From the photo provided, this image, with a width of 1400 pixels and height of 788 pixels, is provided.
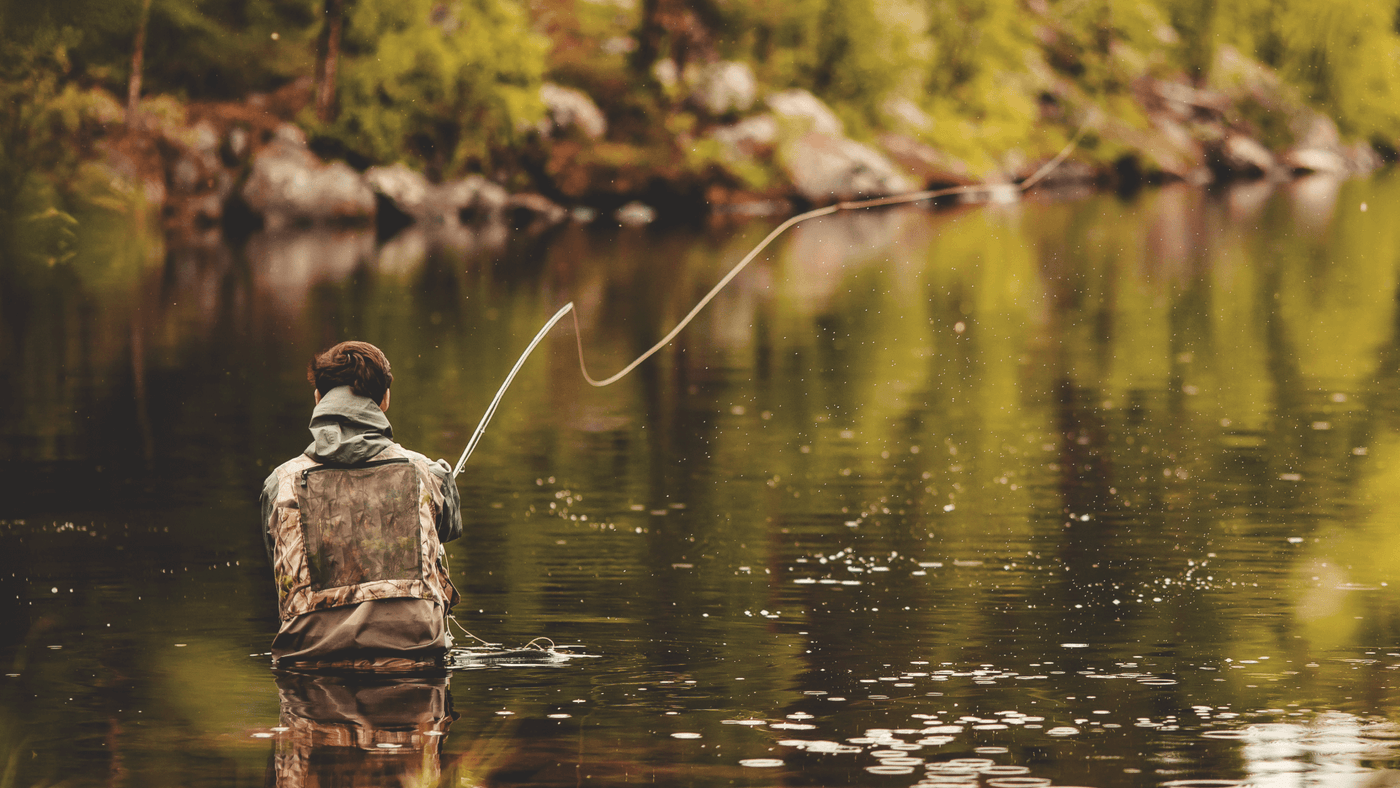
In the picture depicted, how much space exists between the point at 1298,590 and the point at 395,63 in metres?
43.5

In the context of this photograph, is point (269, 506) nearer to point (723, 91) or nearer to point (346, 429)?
point (346, 429)

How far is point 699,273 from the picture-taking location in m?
34.2

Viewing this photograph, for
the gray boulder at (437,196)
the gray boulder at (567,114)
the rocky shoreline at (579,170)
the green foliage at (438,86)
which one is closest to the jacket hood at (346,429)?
the rocky shoreline at (579,170)

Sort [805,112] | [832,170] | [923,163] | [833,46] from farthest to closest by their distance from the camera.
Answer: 1. [833,46]
2. [923,163]
3. [805,112]
4. [832,170]

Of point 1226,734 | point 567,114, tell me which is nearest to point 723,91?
point 567,114

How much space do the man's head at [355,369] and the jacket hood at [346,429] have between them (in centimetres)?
3

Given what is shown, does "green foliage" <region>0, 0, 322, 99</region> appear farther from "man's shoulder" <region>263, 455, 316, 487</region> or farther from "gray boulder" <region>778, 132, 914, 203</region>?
"man's shoulder" <region>263, 455, 316, 487</region>

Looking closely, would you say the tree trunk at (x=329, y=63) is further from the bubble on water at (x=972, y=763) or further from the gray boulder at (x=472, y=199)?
the bubble on water at (x=972, y=763)

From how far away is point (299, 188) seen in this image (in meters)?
48.5

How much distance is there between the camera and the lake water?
727 centimetres

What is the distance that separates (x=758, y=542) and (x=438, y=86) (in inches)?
1628

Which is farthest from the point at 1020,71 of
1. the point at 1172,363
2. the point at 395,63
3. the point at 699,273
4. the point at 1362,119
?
the point at 1172,363

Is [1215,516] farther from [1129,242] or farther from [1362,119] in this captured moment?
[1362,119]

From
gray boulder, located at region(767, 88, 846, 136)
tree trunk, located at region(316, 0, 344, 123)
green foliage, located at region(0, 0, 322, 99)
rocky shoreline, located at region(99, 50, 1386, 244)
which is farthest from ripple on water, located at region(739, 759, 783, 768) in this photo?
gray boulder, located at region(767, 88, 846, 136)
